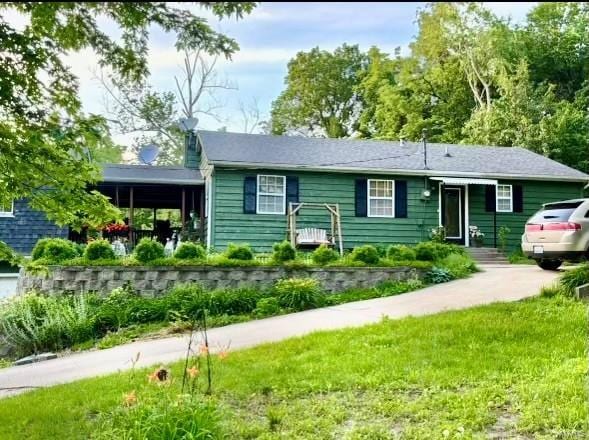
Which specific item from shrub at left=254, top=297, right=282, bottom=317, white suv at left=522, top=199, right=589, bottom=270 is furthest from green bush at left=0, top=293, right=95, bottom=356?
white suv at left=522, top=199, right=589, bottom=270

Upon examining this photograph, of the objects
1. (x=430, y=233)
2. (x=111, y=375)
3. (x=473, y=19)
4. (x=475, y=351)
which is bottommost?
(x=111, y=375)

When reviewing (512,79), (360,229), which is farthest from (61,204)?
(360,229)

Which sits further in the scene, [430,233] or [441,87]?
[430,233]

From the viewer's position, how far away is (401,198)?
1084 centimetres

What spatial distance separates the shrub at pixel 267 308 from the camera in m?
6.03

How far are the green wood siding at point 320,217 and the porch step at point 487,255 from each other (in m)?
1.05

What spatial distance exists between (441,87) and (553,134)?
5.26 m

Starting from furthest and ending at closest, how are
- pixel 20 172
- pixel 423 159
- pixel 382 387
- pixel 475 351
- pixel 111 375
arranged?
pixel 423 159 → pixel 111 375 → pixel 475 351 → pixel 382 387 → pixel 20 172

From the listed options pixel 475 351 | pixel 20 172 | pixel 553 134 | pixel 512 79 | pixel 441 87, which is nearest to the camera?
pixel 20 172

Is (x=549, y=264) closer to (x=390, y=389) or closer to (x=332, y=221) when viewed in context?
(x=332, y=221)

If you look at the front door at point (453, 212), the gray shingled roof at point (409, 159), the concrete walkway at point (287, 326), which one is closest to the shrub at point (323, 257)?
the concrete walkway at point (287, 326)

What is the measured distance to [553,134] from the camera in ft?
31.3

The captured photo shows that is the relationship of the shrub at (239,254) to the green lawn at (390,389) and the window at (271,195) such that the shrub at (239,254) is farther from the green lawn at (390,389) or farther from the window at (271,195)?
the green lawn at (390,389)

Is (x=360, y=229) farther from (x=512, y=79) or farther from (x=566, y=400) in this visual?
(x=566, y=400)
